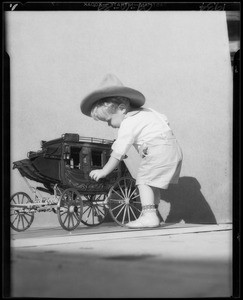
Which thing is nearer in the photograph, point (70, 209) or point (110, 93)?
point (70, 209)

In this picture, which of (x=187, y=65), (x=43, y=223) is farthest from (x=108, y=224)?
(x=187, y=65)

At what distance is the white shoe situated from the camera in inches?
151

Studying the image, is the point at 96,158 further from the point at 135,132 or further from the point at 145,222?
the point at 145,222

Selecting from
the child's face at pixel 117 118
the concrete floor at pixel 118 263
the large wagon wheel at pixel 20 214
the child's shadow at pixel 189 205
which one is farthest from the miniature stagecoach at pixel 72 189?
the child's shadow at pixel 189 205

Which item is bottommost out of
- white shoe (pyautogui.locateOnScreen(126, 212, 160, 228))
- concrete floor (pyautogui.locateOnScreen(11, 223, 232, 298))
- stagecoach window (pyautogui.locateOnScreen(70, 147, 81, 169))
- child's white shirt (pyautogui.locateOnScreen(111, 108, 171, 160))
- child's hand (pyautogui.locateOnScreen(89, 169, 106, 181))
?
concrete floor (pyautogui.locateOnScreen(11, 223, 232, 298))

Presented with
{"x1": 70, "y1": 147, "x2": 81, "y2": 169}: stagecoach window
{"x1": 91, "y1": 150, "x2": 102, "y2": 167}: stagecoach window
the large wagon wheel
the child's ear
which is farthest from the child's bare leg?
the large wagon wheel

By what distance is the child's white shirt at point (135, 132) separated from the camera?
12.8 ft

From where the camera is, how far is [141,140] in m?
3.89

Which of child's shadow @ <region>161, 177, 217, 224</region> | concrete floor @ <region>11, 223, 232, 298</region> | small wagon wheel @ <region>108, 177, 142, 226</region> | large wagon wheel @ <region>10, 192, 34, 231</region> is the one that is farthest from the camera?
child's shadow @ <region>161, 177, 217, 224</region>

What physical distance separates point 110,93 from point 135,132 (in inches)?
15.5

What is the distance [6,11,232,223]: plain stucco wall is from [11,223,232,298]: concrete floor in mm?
419

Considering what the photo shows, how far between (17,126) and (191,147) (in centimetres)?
150

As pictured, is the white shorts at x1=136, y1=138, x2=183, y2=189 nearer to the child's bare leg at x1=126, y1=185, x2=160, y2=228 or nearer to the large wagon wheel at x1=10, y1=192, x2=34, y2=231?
the child's bare leg at x1=126, y1=185, x2=160, y2=228

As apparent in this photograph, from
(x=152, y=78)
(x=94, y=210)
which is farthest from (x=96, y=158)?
(x=152, y=78)
